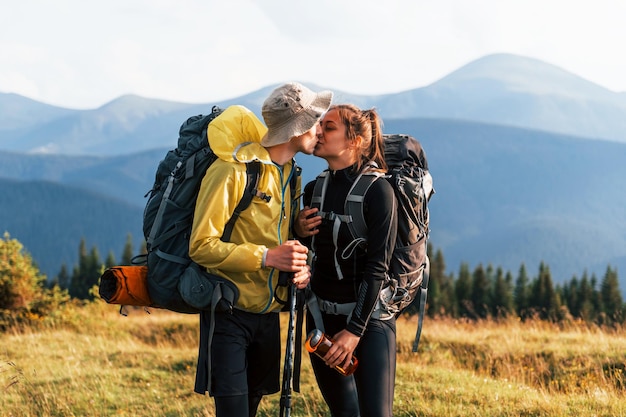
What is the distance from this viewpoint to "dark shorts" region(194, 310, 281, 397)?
4102 mm

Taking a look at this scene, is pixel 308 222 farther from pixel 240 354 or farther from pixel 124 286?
pixel 124 286

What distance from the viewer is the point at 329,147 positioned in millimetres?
4234

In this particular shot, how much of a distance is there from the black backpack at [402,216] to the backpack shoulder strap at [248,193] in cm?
43

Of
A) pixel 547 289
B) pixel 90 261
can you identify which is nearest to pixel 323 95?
pixel 547 289

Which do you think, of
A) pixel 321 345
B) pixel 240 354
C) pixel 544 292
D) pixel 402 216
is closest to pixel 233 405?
pixel 240 354

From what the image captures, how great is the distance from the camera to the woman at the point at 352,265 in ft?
13.2

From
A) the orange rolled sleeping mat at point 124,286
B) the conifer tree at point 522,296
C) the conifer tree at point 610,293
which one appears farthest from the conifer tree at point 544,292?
the orange rolled sleeping mat at point 124,286

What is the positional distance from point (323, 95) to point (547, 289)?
66.3 meters

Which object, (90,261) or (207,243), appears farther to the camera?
(90,261)

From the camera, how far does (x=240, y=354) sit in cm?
416

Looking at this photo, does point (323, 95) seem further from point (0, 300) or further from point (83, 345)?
point (0, 300)

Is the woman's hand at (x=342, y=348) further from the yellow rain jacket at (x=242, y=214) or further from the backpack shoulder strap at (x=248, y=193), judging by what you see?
the backpack shoulder strap at (x=248, y=193)

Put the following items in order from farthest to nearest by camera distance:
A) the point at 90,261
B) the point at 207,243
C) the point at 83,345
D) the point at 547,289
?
1. the point at 90,261
2. the point at 547,289
3. the point at 83,345
4. the point at 207,243

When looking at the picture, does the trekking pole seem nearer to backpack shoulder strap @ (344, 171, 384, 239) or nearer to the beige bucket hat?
backpack shoulder strap @ (344, 171, 384, 239)
